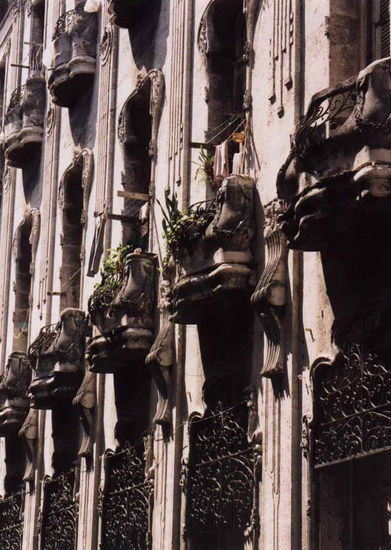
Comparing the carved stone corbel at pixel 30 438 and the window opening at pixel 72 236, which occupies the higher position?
the window opening at pixel 72 236

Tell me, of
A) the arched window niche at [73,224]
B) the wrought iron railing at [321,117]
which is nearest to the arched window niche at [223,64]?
the wrought iron railing at [321,117]

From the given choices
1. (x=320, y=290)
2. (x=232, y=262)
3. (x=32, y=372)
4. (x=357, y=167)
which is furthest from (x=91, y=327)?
(x=357, y=167)

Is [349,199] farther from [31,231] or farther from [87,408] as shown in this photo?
[31,231]

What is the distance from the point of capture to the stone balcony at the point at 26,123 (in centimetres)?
3234

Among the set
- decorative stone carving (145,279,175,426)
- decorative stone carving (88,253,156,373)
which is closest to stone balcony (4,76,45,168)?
decorative stone carving (88,253,156,373)

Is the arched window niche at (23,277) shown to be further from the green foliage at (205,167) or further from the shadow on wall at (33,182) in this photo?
the green foliage at (205,167)

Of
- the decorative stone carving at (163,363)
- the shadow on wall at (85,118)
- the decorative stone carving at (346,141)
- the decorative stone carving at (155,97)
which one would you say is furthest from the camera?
the shadow on wall at (85,118)

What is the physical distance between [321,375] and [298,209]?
2007 mm

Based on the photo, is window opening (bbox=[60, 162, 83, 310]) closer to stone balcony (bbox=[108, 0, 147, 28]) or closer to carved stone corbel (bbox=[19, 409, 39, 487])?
carved stone corbel (bbox=[19, 409, 39, 487])

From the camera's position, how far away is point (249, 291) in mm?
19672

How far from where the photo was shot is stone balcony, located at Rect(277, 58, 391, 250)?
52.6ft

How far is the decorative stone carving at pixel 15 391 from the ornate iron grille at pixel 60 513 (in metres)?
2.33

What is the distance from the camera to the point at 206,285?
1978cm

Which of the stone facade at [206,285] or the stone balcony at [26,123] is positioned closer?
the stone facade at [206,285]
